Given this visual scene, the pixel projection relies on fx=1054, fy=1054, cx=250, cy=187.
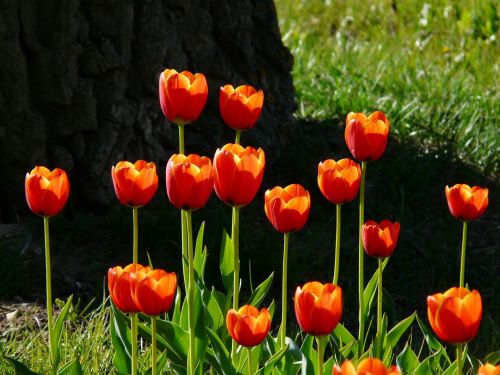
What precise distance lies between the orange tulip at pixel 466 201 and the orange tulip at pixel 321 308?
519 millimetres

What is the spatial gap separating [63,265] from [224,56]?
112cm

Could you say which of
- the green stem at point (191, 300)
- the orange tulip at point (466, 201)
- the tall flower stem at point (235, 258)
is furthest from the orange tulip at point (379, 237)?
the green stem at point (191, 300)

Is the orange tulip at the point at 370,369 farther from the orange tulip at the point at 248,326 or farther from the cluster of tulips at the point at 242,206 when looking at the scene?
the orange tulip at the point at 248,326

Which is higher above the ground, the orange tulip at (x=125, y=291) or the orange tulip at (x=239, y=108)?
the orange tulip at (x=239, y=108)

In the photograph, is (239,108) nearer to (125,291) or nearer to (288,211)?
(288,211)

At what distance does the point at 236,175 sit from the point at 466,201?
0.54 metres

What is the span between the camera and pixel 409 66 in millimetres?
5289

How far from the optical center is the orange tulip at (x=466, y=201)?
2.24m

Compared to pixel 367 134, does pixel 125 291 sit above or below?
below

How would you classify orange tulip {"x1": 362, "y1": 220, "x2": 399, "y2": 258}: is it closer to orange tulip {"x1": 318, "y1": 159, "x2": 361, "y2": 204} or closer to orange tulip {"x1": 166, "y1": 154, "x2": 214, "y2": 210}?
orange tulip {"x1": 318, "y1": 159, "x2": 361, "y2": 204}

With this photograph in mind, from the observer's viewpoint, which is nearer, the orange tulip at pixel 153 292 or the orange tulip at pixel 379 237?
the orange tulip at pixel 153 292

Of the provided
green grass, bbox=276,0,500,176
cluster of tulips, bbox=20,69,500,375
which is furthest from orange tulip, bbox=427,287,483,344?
green grass, bbox=276,0,500,176

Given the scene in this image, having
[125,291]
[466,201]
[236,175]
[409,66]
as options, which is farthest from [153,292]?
[409,66]

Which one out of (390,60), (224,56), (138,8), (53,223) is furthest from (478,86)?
(53,223)
